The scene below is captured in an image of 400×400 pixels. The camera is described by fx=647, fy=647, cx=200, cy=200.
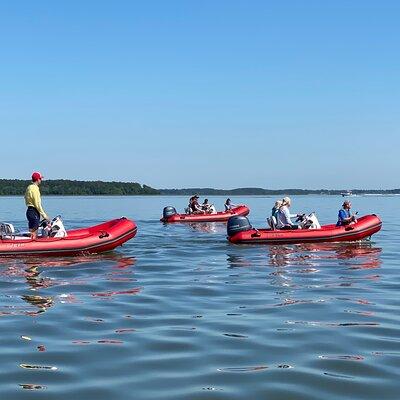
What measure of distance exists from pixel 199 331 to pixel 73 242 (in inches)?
320

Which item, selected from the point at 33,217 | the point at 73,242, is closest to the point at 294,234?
the point at 73,242

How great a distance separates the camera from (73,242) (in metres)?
14.6

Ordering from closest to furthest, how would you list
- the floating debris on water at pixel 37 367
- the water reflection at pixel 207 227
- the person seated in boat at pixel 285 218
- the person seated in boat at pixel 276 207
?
the floating debris on water at pixel 37 367 → the person seated in boat at pixel 276 207 → the person seated in boat at pixel 285 218 → the water reflection at pixel 207 227

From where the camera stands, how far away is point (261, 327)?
7180mm

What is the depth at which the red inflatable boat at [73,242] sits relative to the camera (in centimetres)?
1411

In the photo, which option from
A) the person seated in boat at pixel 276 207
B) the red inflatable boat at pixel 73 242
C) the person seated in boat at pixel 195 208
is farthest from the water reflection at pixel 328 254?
the person seated in boat at pixel 195 208

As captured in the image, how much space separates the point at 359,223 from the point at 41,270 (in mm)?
9782

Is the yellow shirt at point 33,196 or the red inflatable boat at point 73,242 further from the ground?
the yellow shirt at point 33,196

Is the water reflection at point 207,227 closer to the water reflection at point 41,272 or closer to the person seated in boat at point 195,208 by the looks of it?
the person seated in boat at point 195,208

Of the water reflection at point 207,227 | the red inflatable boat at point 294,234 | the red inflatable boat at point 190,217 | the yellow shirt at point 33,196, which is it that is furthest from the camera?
the red inflatable boat at point 190,217

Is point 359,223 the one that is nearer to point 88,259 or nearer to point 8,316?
point 88,259

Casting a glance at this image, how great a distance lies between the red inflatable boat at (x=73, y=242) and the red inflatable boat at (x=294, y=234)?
3.42 metres

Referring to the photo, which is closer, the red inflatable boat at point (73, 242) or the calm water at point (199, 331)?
the calm water at point (199, 331)

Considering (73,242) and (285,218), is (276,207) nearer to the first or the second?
(285,218)
